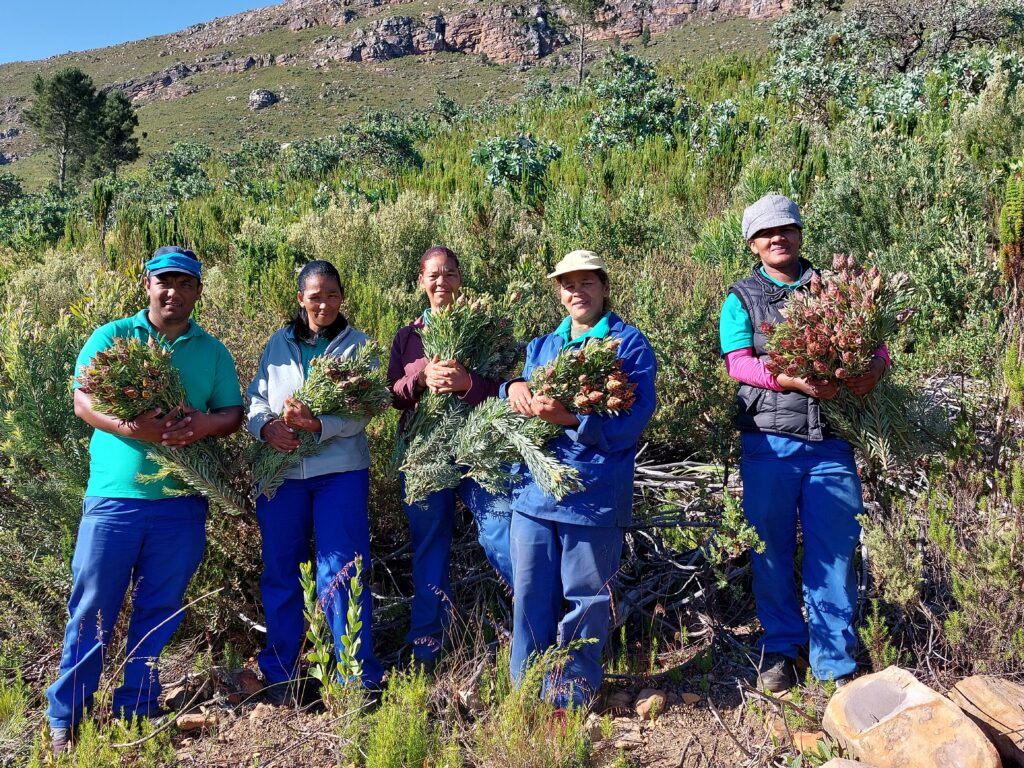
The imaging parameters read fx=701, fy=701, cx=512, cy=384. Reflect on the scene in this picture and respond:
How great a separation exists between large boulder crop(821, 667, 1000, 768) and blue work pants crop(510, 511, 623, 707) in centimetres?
88

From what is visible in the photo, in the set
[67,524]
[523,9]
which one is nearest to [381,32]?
[523,9]

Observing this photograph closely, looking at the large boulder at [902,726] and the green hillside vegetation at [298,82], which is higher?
the green hillside vegetation at [298,82]

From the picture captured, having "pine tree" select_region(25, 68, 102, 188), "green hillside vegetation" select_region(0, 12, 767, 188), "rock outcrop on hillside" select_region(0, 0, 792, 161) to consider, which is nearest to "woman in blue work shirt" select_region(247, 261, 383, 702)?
"green hillside vegetation" select_region(0, 12, 767, 188)

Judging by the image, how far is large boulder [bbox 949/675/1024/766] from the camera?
230cm

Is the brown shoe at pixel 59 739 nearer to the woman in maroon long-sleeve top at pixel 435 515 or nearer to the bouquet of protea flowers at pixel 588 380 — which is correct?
the woman in maroon long-sleeve top at pixel 435 515

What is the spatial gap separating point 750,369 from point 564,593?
45.2 inches

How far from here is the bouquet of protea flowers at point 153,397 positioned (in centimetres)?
245

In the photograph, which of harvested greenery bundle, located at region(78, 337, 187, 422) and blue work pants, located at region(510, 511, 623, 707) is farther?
blue work pants, located at region(510, 511, 623, 707)

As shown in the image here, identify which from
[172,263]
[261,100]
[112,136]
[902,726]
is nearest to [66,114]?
[112,136]

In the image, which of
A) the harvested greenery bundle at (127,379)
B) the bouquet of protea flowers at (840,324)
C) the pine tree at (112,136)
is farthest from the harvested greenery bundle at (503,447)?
the pine tree at (112,136)

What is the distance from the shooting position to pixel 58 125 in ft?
113

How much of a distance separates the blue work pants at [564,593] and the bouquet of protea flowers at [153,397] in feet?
3.97

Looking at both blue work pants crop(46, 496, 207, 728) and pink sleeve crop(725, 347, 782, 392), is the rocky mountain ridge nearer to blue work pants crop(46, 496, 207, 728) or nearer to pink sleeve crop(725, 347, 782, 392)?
pink sleeve crop(725, 347, 782, 392)

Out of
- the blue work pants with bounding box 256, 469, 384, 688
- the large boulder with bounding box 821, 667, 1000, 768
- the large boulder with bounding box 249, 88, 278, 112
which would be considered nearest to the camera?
the large boulder with bounding box 821, 667, 1000, 768
